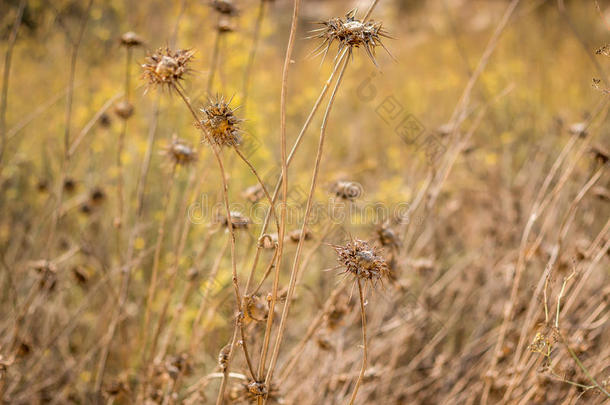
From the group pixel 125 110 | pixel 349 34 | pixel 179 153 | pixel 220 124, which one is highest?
pixel 125 110

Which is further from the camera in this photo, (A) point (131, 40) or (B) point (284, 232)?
(A) point (131, 40)

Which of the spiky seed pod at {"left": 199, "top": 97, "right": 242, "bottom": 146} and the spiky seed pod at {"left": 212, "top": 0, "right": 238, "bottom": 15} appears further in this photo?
the spiky seed pod at {"left": 212, "top": 0, "right": 238, "bottom": 15}

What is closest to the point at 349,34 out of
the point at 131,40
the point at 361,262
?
the point at 361,262

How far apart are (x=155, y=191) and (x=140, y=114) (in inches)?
30.9

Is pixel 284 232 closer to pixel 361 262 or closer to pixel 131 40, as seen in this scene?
pixel 361 262

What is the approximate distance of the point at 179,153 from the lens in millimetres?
1310

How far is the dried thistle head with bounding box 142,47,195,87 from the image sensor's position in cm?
78

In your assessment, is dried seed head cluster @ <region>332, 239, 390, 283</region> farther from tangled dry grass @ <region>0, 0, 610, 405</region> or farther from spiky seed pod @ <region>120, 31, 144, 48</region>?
spiky seed pod @ <region>120, 31, 144, 48</region>

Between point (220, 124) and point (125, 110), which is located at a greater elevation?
point (125, 110)

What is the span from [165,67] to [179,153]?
0.55 m

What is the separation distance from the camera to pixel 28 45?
3.62 meters

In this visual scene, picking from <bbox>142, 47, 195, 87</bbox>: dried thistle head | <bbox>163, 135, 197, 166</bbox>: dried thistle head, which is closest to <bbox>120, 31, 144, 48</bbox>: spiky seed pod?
<bbox>163, 135, 197, 166</bbox>: dried thistle head

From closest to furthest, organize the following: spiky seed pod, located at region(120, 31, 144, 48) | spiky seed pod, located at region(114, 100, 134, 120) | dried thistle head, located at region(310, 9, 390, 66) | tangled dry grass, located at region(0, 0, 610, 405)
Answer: dried thistle head, located at region(310, 9, 390, 66), tangled dry grass, located at region(0, 0, 610, 405), spiky seed pod, located at region(120, 31, 144, 48), spiky seed pod, located at region(114, 100, 134, 120)

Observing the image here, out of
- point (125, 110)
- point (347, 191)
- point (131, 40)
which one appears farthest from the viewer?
point (125, 110)
